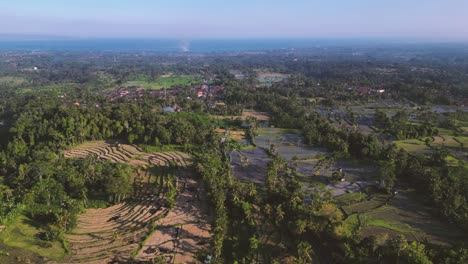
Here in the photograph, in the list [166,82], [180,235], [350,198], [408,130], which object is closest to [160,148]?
[180,235]

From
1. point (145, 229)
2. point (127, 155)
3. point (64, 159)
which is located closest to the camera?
point (145, 229)

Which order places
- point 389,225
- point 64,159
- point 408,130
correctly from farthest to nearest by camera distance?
point 408,130 < point 64,159 < point 389,225

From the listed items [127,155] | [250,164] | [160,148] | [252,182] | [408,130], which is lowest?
[252,182]

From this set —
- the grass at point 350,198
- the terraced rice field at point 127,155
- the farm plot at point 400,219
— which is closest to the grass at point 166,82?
the terraced rice field at point 127,155

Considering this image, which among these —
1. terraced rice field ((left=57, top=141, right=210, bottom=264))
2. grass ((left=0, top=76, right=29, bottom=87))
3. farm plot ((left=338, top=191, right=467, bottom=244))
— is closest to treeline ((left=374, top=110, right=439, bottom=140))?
farm plot ((left=338, top=191, right=467, bottom=244))

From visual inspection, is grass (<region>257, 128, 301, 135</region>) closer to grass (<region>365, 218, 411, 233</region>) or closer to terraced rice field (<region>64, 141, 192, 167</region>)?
terraced rice field (<region>64, 141, 192, 167</region>)

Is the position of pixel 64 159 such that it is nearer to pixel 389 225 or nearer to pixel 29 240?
pixel 29 240

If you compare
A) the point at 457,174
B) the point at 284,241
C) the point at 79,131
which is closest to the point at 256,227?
the point at 284,241

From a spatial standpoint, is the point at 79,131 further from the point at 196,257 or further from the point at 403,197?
the point at 403,197
